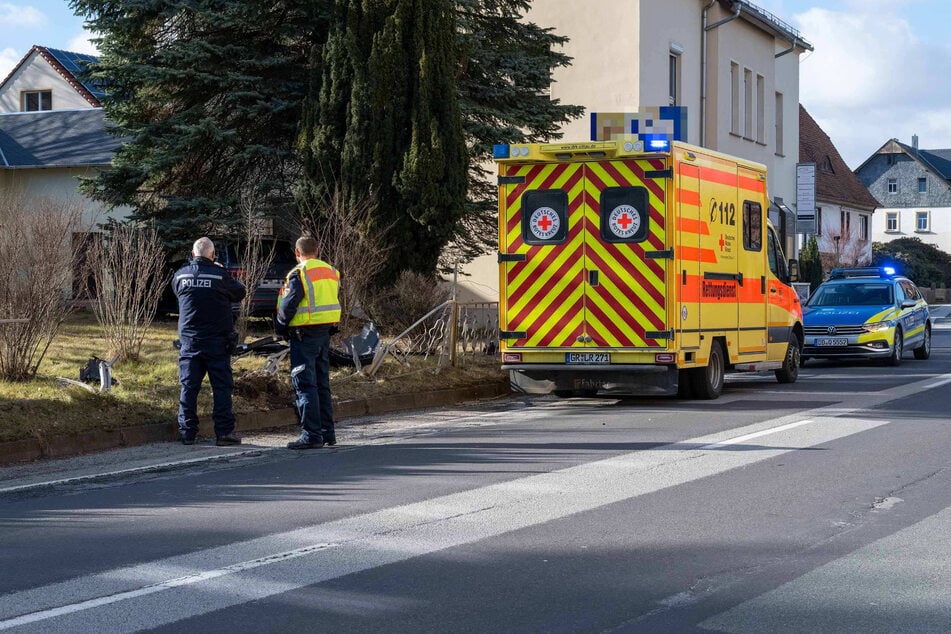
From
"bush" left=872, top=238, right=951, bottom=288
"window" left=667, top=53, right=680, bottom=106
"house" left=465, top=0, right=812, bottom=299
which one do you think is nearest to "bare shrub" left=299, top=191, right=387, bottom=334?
"house" left=465, top=0, right=812, bottom=299

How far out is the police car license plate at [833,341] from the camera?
22344 mm

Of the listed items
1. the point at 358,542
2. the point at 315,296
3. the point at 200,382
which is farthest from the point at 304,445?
the point at 358,542

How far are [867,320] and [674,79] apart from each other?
13829 mm

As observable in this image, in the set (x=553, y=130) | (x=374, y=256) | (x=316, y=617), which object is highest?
(x=553, y=130)

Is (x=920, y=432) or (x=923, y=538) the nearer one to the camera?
(x=923, y=538)

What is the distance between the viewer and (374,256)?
17.3 meters

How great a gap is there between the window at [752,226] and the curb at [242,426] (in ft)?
12.5

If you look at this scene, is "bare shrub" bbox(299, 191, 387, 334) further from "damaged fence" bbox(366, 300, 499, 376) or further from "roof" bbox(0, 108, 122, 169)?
"roof" bbox(0, 108, 122, 169)

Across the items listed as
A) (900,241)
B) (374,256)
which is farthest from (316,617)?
(900,241)

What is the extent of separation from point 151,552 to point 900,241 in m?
75.0

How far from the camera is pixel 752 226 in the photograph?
1700cm

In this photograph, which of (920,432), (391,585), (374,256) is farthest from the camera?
(374,256)

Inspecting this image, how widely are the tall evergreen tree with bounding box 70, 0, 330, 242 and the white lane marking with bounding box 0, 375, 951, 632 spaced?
10379 millimetres

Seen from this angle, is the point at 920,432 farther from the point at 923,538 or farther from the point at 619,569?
the point at 619,569
